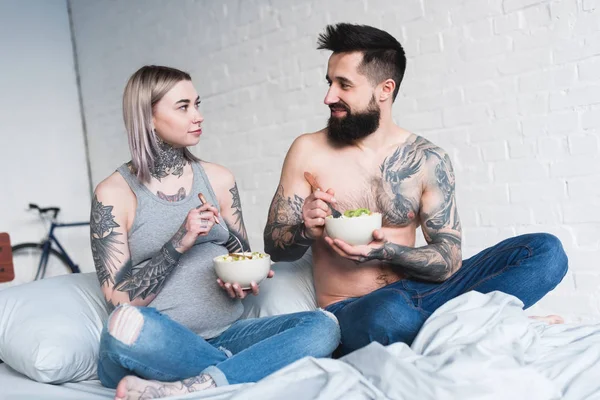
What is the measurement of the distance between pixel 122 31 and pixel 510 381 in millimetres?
3723

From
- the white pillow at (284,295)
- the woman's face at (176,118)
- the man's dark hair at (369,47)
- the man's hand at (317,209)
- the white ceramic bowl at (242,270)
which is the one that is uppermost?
the man's dark hair at (369,47)

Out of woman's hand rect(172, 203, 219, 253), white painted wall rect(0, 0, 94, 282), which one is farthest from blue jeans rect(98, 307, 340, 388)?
white painted wall rect(0, 0, 94, 282)

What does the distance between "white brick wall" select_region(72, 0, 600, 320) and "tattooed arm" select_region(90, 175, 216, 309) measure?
1415 mm

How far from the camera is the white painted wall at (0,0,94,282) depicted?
4496 millimetres

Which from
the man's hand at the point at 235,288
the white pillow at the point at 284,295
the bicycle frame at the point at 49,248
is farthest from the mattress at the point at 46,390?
the bicycle frame at the point at 49,248

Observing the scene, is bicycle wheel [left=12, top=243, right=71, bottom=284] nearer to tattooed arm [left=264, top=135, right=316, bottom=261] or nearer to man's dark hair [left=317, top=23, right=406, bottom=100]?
tattooed arm [left=264, top=135, right=316, bottom=261]

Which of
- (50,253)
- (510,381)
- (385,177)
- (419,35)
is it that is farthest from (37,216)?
(510,381)

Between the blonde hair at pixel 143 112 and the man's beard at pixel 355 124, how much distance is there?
Result: 49 centimetres

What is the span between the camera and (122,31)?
4.39 metres

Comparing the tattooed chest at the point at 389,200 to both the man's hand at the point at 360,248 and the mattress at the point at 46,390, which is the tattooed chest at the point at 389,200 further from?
the mattress at the point at 46,390

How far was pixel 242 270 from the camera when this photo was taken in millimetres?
1670

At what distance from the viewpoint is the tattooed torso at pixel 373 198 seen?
2.01 meters

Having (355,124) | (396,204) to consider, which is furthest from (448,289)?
(355,124)

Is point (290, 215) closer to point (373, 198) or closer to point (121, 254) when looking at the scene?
point (373, 198)
